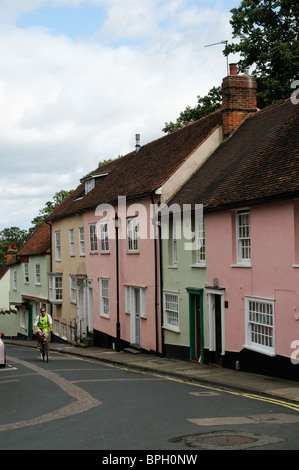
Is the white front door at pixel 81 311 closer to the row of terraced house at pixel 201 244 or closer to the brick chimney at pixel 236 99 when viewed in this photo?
the row of terraced house at pixel 201 244

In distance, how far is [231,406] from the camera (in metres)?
12.0

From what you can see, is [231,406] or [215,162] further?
[215,162]

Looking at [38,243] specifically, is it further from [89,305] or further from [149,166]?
[149,166]

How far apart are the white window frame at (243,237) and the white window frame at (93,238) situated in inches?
527

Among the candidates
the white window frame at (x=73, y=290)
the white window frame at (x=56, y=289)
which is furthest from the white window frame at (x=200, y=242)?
the white window frame at (x=56, y=289)

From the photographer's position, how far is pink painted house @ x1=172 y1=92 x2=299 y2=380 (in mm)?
15516

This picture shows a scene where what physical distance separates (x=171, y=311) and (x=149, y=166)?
7695 mm

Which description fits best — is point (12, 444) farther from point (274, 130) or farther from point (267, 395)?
point (274, 130)

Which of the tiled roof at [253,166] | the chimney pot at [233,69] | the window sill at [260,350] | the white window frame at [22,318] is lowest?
the white window frame at [22,318]

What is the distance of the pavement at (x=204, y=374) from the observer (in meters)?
14.1

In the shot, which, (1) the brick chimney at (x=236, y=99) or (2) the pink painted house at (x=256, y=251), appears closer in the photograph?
(2) the pink painted house at (x=256, y=251)

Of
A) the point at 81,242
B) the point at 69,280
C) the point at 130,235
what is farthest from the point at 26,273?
the point at 130,235
